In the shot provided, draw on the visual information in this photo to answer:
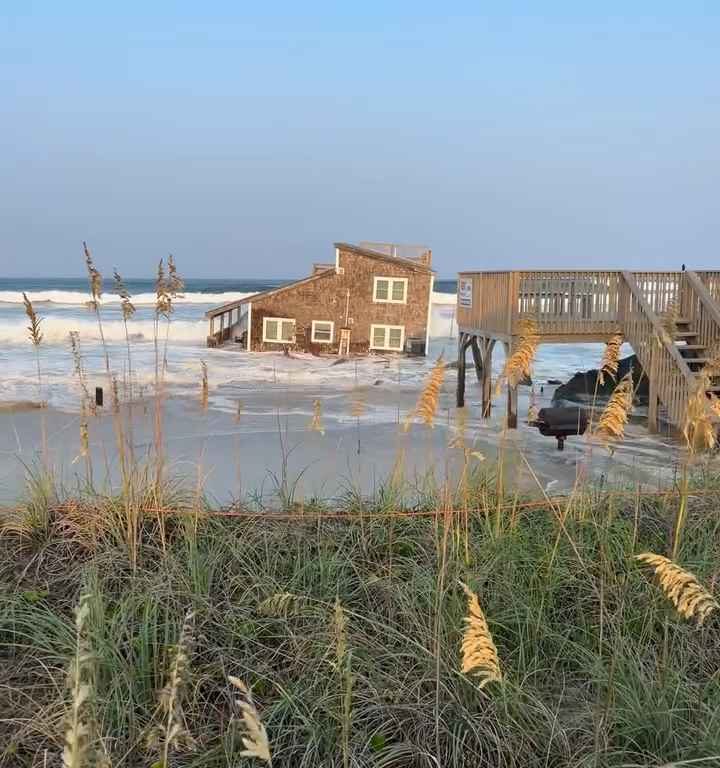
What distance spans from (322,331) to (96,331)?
18.0 meters

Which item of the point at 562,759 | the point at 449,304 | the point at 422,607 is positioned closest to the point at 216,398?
the point at 422,607

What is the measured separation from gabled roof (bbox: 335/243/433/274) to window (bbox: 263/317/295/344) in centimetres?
344

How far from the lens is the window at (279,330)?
28.3 m

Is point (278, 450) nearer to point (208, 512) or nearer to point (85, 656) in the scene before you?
point (208, 512)

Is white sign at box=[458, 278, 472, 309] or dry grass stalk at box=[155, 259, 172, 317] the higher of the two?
white sign at box=[458, 278, 472, 309]

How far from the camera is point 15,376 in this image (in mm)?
20094

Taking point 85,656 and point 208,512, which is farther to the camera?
point 208,512

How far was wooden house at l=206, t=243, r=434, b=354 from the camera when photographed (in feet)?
92.2

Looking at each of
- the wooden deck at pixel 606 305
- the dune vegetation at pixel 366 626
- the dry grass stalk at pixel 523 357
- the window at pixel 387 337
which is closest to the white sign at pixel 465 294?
the wooden deck at pixel 606 305

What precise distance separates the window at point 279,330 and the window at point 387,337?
303 cm

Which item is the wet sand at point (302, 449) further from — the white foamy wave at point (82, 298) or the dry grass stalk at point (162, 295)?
the white foamy wave at point (82, 298)

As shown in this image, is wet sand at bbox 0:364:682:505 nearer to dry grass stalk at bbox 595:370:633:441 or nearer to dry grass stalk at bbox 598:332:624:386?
dry grass stalk at bbox 598:332:624:386

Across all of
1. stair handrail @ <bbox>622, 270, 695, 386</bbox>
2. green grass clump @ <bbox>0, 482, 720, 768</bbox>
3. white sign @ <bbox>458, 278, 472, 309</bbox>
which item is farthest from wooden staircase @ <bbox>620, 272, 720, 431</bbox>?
green grass clump @ <bbox>0, 482, 720, 768</bbox>

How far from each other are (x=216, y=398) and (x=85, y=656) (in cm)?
1491
